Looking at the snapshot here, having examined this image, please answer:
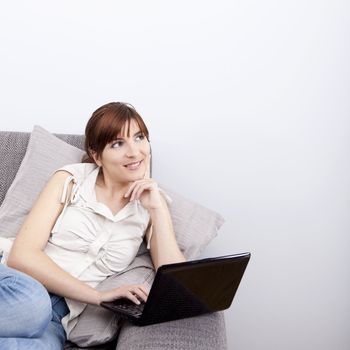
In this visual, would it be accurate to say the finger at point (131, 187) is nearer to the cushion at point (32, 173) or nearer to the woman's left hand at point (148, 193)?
the woman's left hand at point (148, 193)

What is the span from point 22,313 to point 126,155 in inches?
23.2

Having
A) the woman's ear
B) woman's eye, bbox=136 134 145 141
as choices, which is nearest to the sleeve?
the woman's ear

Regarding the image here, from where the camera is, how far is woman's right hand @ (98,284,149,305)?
1.39 meters

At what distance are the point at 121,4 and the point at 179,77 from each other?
0.34 meters

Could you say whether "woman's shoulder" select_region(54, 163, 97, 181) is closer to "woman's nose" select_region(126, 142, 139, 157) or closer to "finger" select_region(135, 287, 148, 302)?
"woman's nose" select_region(126, 142, 139, 157)

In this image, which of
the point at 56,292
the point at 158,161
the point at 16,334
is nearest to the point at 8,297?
the point at 16,334

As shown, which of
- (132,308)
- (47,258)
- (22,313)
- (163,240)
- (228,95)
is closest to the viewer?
(22,313)

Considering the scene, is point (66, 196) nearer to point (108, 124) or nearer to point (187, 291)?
point (108, 124)

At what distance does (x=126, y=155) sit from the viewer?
1654 mm

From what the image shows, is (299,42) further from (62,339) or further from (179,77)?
(62,339)

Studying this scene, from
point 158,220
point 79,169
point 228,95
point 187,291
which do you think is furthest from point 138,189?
point 228,95

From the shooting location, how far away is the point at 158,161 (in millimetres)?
2102

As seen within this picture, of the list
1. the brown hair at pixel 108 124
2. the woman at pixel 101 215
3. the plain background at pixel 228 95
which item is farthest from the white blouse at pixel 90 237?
the plain background at pixel 228 95

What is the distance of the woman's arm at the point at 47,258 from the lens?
4.76ft
